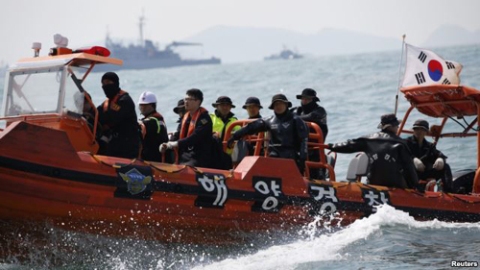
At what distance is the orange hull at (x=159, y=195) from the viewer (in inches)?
356

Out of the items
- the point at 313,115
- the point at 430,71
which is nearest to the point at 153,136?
the point at 313,115

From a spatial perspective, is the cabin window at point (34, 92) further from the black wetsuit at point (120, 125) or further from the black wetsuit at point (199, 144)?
the black wetsuit at point (199, 144)

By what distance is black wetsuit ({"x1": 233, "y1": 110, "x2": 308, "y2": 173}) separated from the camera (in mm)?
10797

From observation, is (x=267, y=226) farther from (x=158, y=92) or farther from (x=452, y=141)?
(x=158, y=92)

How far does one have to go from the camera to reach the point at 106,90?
10070 millimetres

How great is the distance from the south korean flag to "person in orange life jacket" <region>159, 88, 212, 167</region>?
3384 mm

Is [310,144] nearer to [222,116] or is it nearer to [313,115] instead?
[313,115]

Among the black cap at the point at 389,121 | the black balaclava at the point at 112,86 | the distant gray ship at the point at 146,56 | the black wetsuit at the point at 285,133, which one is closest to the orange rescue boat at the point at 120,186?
the black balaclava at the point at 112,86

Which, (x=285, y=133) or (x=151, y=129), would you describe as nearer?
(x=151, y=129)

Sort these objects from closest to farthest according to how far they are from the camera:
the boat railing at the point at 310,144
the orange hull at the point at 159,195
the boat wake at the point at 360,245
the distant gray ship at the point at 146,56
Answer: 1. the orange hull at the point at 159,195
2. the boat wake at the point at 360,245
3. the boat railing at the point at 310,144
4. the distant gray ship at the point at 146,56

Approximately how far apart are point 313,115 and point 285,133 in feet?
4.62

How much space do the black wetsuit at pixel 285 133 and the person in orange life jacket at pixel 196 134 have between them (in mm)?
433

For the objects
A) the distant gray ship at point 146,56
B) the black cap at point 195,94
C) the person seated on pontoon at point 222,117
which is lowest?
the distant gray ship at point 146,56

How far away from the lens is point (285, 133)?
10812 mm
